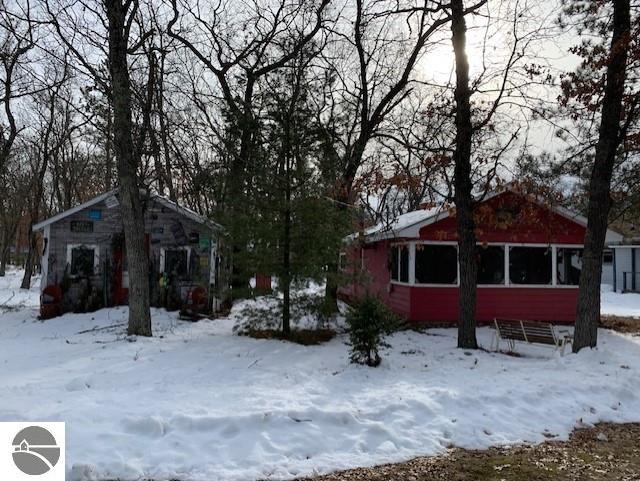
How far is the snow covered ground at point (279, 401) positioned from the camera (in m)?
4.60

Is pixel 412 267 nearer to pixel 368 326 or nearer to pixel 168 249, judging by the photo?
pixel 368 326

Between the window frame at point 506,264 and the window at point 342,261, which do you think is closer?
the window at point 342,261

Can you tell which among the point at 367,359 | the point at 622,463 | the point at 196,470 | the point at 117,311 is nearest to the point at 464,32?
the point at 367,359

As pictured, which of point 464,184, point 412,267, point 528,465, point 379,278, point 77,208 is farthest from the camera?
point 379,278

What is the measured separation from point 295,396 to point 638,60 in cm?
851

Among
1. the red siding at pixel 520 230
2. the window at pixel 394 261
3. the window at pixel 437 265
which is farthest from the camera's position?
the window at pixel 394 261

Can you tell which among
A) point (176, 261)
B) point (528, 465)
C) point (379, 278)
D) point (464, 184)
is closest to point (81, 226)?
point (176, 261)

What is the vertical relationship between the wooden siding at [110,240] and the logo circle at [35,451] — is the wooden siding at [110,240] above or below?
above

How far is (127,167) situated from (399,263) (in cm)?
867

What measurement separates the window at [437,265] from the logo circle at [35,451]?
11.9 metres

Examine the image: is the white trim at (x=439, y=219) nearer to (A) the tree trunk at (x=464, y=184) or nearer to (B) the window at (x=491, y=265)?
(B) the window at (x=491, y=265)

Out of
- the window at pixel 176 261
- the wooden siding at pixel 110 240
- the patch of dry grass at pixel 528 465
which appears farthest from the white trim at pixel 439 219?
the patch of dry grass at pixel 528 465
